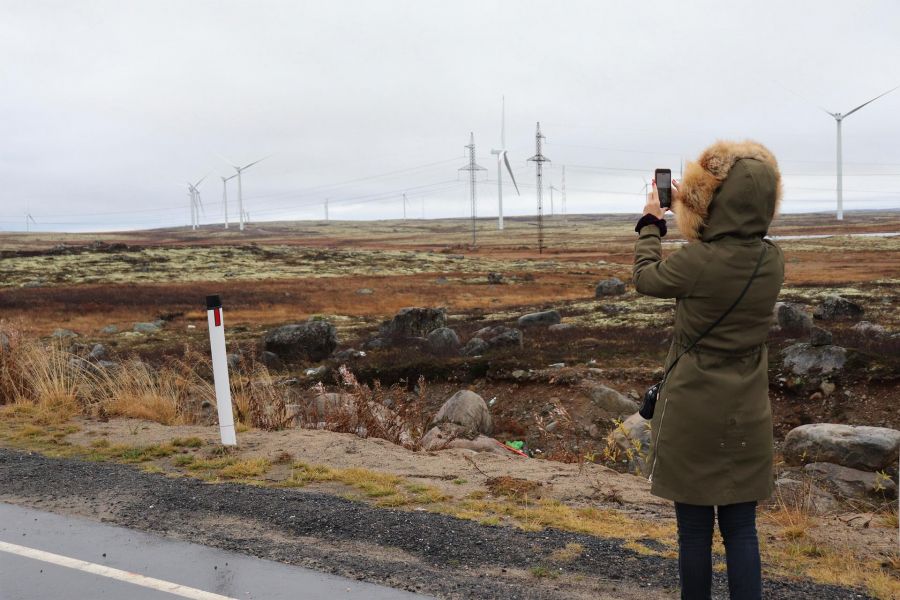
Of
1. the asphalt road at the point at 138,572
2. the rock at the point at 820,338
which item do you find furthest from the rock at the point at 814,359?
the asphalt road at the point at 138,572

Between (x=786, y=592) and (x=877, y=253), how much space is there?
72498 mm

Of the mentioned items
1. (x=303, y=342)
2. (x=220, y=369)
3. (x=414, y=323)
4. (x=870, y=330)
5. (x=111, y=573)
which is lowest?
(x=303, y=342)

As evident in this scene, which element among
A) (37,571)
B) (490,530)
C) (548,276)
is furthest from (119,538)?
(548,276)

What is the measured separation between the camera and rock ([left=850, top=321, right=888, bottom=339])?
1828 centimetres

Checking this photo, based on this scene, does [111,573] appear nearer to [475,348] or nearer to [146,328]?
[475,348]

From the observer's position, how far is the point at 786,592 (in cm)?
456

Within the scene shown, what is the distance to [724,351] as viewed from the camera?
3.75m

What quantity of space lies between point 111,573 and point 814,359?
42.5ft

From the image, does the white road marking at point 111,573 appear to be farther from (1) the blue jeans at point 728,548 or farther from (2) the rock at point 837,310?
(2) the rock at point 837,310

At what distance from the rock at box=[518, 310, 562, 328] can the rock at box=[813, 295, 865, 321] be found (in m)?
7.95

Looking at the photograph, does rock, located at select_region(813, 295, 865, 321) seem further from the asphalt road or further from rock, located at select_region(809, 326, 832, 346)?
the asphalt road

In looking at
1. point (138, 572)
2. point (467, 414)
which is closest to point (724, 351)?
point (138, 572)

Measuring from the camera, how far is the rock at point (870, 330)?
18.3 m

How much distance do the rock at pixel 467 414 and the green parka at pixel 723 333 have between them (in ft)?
29.4
